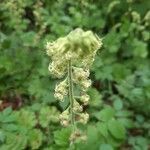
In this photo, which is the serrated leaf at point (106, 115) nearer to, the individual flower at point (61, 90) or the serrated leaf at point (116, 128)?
the serrated leaf at point (116, 128)

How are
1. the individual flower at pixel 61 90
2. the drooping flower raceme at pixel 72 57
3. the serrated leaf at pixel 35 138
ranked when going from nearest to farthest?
the drooping flower raceme at pixel 72 57 < the individual flower at pixel 61 90 < the serrated leaf at pixel 35 138

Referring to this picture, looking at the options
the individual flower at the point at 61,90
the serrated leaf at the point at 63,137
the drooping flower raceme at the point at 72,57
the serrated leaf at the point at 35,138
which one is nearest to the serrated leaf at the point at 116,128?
the serrated leaf at the point at 63,137

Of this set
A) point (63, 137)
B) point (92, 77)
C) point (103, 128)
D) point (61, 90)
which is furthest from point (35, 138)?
point (61, 90)

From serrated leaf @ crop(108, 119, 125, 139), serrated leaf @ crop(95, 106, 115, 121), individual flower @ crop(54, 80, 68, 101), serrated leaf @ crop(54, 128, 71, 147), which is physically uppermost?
serrated leaf @ crop(95, 106, 115, 121)

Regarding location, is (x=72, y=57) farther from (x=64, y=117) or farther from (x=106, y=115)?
(x=106, y=115)

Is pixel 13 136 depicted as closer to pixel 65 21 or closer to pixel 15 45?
pixel 15 45

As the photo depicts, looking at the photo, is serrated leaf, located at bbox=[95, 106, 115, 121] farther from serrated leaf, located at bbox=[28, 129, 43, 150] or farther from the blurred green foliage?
serrated leaf, located at bbox=[28, 129, 43, 150]

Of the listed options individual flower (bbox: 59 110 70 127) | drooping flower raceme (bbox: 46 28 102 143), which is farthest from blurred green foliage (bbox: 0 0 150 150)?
drooping flower raceme (bbox: 46 28 102 143)

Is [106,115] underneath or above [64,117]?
above

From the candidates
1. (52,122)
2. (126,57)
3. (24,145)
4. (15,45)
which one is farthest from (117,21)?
(24,145)
